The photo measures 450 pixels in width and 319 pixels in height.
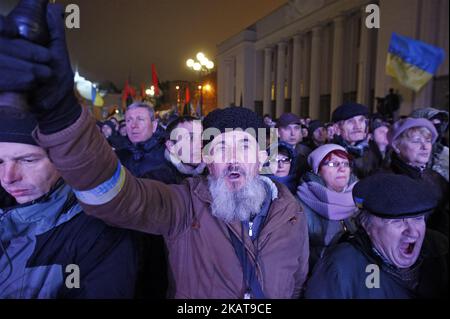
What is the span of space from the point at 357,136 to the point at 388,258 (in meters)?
2.72

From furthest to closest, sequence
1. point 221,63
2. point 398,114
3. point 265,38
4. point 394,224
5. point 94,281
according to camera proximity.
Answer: point 221,63
point 265,38
point 398,114
point 394,224
point 94,281

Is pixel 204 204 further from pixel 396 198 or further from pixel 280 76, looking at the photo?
pixel 280 76

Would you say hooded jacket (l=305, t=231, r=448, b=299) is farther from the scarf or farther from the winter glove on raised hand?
the winter glove on raised hand

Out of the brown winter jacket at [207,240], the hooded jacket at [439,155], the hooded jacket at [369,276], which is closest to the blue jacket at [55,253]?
the brown winter jacket at [207,240]

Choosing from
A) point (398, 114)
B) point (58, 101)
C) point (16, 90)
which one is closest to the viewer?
point (16, 90)

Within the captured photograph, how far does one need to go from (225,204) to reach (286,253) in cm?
39

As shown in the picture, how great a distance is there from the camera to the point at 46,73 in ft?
2.95

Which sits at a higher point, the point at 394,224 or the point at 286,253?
the point at 394,224

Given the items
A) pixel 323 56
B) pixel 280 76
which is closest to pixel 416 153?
pixel 323 56

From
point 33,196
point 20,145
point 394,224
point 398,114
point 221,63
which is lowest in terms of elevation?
point 394,224

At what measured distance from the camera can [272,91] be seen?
2986 centimetres

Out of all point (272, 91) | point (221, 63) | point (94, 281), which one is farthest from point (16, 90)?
point (221, 63)

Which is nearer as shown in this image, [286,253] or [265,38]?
[286,253]
